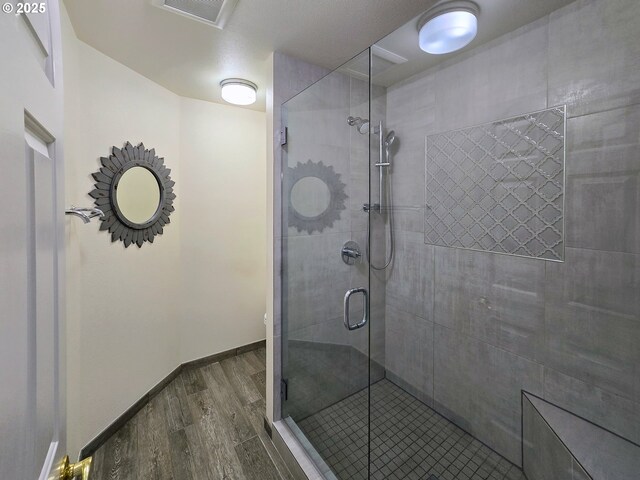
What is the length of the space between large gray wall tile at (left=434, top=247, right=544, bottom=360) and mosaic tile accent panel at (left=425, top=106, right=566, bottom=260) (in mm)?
71

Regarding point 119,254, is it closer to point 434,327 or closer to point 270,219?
point 270,219

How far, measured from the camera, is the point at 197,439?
1.81 m

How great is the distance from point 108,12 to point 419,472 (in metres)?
2.81

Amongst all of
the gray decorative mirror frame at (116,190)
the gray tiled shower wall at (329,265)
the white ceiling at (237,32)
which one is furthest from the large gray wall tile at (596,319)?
the gray decorative mirror frame at (116,190)

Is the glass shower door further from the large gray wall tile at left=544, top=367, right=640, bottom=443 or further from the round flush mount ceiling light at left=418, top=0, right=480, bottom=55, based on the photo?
the large gray wall tile at left=544, top=367, right=640, bottom=443

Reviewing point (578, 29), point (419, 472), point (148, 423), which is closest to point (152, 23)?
point (578, 29)

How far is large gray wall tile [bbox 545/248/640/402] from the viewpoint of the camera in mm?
1064

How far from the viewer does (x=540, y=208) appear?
1.25 meters

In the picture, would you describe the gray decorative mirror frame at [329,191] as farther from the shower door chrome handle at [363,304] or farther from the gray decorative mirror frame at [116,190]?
the gray decorative mirror frame at [116,190]

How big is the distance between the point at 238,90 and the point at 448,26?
1521mm

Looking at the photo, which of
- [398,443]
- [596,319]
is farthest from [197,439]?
[596,319]

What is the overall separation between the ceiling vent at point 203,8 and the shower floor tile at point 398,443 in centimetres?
211

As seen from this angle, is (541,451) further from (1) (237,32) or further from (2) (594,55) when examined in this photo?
(1) (237,32)

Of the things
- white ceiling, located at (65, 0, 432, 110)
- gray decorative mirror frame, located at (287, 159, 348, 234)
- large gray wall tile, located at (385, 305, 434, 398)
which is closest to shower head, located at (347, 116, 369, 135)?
gray decorative mirror frame, located at (287, 159, 348, 234)
